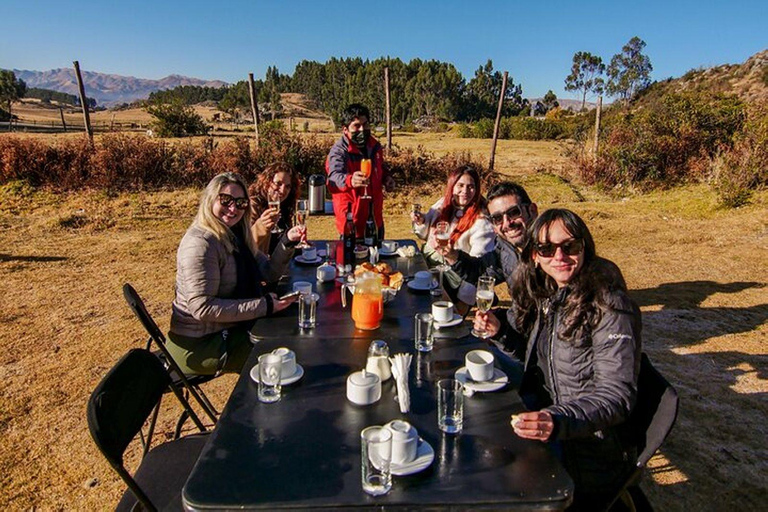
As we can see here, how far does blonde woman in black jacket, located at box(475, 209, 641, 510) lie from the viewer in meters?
1.69

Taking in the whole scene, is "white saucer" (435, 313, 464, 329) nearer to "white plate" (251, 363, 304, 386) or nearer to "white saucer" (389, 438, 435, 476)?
"white plate" (251, 363, 304, 386)

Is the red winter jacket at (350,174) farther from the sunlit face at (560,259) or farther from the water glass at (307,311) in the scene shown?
the sunlit face at (560,259)

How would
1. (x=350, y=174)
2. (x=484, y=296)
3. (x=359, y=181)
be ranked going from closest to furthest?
(x=484, y=296), (x=359, y=181), (x=350, y=174)

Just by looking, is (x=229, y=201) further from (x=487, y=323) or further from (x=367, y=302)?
(x=487, y=323)

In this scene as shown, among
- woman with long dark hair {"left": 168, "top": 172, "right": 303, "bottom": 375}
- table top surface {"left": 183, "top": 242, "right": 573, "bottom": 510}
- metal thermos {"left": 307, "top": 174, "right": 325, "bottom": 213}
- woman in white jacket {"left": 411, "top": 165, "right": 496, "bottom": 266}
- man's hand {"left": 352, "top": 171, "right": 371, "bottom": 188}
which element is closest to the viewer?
table top surface {"left": 183, "top": 242, "right": 573, "bottom": 510}

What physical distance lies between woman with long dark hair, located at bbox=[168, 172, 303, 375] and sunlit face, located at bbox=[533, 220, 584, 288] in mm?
1488

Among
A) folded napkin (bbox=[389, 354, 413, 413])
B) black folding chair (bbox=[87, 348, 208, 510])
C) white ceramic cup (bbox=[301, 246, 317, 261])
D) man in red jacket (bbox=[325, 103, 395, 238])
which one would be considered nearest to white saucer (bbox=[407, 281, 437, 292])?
white ceramic cup (bbox=[301, 246, 317, 261])

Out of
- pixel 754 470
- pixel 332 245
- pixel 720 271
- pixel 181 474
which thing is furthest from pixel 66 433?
pixel 720 271

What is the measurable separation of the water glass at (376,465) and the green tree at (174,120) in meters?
20.7

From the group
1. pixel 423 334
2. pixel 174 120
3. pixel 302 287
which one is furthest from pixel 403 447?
pixel 174 120

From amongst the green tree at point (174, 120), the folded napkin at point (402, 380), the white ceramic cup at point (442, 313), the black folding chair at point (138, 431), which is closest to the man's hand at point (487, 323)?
the white ceramic cup at point (442, 313)

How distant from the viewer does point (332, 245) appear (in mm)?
4281

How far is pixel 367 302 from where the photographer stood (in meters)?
2.39

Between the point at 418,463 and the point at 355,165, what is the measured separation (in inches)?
179
